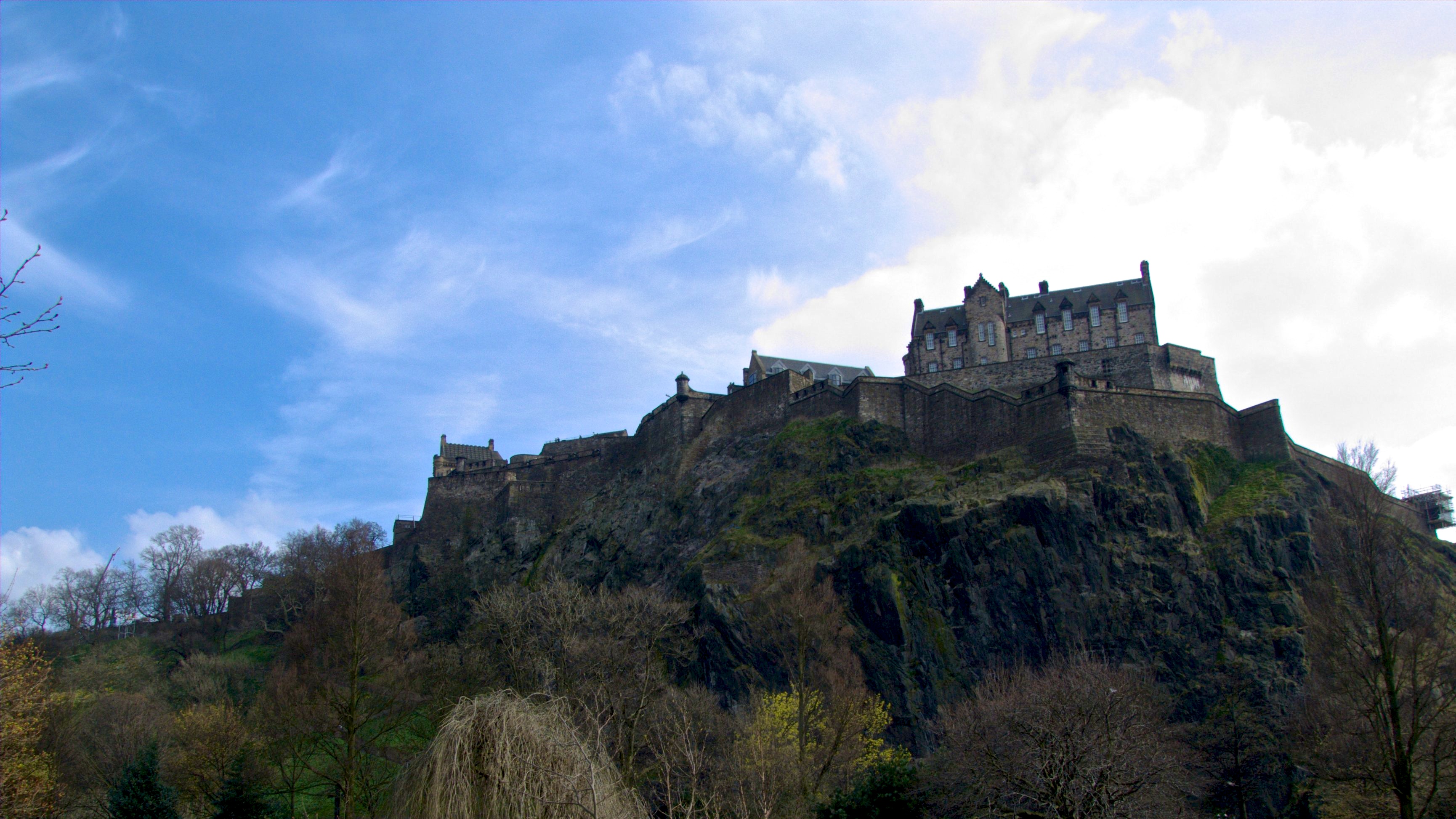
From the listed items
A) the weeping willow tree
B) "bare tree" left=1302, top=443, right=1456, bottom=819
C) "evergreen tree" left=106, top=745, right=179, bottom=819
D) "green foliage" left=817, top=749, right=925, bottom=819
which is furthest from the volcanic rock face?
the weeping willow tree

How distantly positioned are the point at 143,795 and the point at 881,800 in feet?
66.8

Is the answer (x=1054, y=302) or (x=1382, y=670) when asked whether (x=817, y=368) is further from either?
(x=1382, y=670)

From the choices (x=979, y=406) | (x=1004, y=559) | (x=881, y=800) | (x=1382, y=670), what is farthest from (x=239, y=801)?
(x=979, y=406)

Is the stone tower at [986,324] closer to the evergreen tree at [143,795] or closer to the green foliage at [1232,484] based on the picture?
the green foliage at [1232,484]

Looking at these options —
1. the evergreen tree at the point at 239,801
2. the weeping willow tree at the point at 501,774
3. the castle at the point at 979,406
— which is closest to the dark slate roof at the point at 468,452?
the castle at the point at 979,406

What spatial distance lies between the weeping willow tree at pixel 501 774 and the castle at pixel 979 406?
113ft

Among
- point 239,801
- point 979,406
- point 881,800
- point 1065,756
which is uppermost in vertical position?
point 979,406

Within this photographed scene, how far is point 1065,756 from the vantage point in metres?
21.5

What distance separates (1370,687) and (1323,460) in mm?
28609

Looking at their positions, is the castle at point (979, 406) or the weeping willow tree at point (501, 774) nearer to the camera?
the weeping willow tree at point (501, 774)

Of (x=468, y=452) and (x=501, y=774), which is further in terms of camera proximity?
(x=468, y=452)

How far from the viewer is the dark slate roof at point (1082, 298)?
5706cm

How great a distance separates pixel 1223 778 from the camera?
103 feet

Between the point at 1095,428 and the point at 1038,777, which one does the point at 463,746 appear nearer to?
the point at 1038,777
